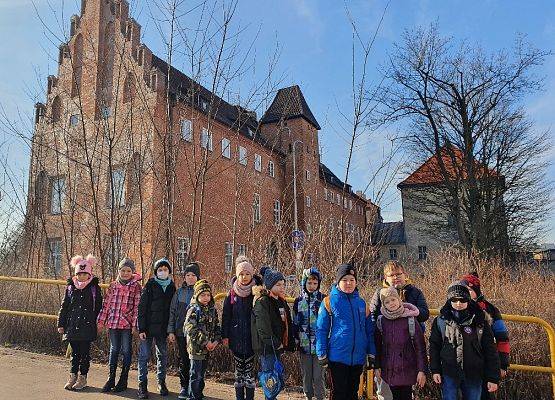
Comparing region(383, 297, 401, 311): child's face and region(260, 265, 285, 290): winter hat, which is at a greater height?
region(260, 265, 285, 290): winter hat

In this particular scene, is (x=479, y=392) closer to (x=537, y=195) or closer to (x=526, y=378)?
(x=526, y=378)

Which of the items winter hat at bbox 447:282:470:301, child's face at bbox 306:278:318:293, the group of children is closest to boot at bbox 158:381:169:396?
the group of children

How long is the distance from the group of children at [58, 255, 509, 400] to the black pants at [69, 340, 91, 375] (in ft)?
0.04

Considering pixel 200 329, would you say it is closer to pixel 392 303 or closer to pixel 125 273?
pixel 125 273

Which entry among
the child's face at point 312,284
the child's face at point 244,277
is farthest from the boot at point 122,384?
the child's face at point 312,284

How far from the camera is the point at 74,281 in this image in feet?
20.7

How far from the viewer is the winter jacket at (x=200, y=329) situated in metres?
5.16

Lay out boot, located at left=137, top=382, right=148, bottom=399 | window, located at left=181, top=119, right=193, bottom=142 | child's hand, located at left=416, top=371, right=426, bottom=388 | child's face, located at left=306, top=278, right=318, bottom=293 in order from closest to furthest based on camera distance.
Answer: child's hand, located at left=416, top=371, right=426, bottom=388 < child's face, located at left=306, top=278, right=318, bottom=293 < boot, located at left=137, top=382, right=148, bottom=399 < window, located at left=181, top=119, right=193, bottom=142

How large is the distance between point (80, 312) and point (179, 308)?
1427 millimetres

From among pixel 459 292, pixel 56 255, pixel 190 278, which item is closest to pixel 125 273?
pixel 190 278

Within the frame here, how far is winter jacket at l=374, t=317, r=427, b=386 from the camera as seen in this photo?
14.2 ft

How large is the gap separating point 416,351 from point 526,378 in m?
2.35

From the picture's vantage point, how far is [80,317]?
19.9 feet

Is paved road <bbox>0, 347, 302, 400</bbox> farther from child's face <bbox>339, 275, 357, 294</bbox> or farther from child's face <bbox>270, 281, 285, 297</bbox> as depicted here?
child's face <bbox>339, 275, 357, 294</bbox>
